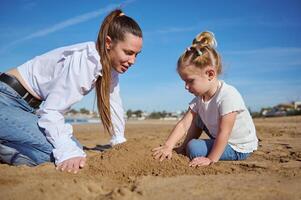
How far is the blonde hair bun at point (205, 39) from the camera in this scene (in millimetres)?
3705

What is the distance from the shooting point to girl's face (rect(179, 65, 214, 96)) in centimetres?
351

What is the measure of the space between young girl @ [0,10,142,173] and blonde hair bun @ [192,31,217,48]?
2.34ft

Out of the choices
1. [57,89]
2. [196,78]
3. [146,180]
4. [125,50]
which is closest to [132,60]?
[125,50]

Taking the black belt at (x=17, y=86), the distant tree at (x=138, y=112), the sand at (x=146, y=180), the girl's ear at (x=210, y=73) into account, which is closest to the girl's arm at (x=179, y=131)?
the sand at (x=146, y=180)

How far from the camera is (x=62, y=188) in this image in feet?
7.34

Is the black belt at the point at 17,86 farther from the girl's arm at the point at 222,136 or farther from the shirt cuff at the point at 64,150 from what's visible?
the girl's arm at the point at 222,136

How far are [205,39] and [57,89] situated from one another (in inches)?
66.8

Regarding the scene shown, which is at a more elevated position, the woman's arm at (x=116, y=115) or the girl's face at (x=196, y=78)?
the girl's face at (x=196, y=78)

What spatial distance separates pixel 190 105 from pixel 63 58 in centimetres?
151

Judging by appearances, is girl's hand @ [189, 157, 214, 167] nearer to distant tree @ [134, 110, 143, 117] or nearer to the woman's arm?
the woman's arm

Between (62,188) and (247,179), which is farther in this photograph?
(247,179)

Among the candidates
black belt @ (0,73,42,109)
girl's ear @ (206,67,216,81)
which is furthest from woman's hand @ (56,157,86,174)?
girl's ear @ (206,67,216,81)

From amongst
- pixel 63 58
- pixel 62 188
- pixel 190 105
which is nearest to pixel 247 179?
pixel 62 188

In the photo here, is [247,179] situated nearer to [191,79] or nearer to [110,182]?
[110,182]
